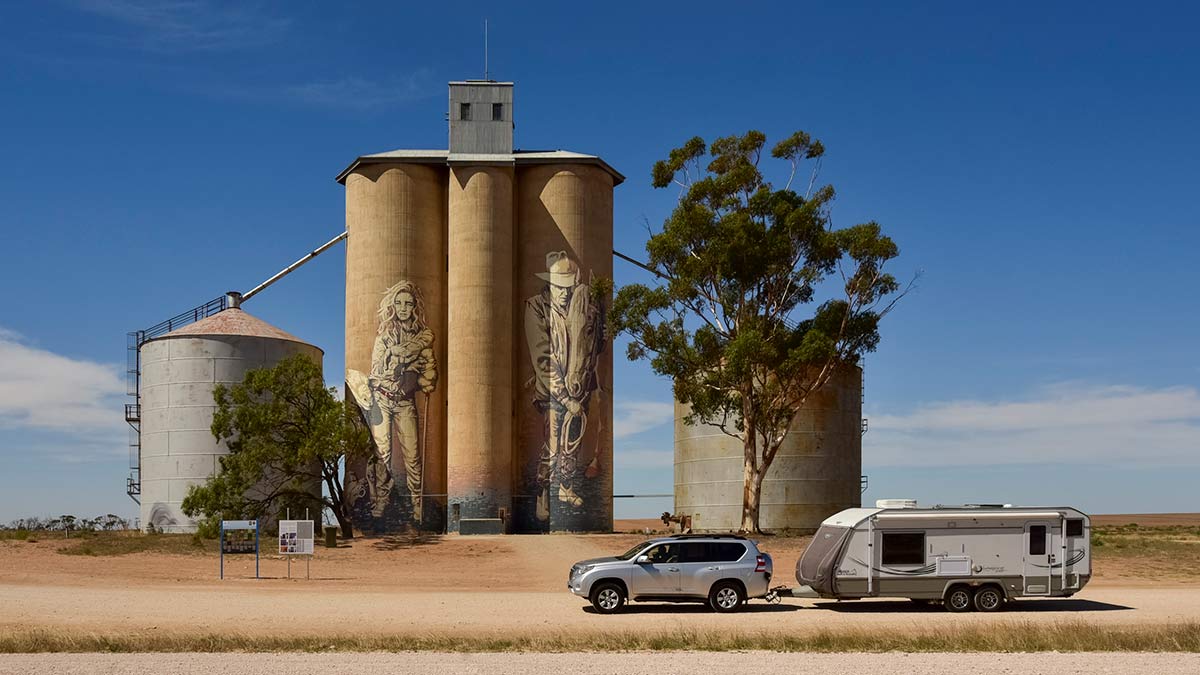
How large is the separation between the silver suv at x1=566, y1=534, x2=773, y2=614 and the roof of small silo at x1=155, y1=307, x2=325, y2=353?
44574mm

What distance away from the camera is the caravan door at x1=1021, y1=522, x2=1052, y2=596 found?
103 ft

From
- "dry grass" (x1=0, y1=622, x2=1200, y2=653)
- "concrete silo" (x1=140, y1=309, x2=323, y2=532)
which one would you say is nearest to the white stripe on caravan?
"dry grass" (x1=0, y1=622, x2=1200, y2=653)

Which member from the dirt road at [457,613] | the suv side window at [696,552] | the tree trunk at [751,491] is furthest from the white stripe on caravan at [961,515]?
the tree trunk at [751,491]

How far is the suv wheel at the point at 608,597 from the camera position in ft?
102

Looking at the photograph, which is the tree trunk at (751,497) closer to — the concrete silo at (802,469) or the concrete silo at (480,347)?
the concrete silo at (802,469)

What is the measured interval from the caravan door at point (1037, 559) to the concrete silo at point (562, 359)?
40.8 metres

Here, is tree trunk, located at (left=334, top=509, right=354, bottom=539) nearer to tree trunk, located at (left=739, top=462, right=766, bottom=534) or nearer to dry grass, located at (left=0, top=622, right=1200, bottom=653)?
tree trunk, located at (left=739, top=462, right=766, bottom=534)

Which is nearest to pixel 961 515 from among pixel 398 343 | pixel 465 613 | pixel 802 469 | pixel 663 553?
pixel 663 553

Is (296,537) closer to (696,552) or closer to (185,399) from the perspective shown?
(696,552)

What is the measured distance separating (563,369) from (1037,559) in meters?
41.9

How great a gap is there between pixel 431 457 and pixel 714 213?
22.5m

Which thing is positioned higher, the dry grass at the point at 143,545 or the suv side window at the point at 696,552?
the suv side window at the point at 696,552

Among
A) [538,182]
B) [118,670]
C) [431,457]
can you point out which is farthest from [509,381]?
[118,670]

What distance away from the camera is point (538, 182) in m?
73.0
